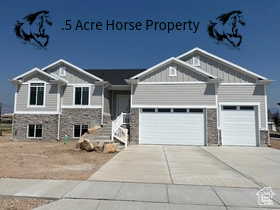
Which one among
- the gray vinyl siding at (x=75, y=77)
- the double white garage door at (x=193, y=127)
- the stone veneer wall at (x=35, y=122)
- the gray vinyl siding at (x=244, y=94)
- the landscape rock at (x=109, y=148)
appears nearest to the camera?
the landscape rock at (x=109, y=148)

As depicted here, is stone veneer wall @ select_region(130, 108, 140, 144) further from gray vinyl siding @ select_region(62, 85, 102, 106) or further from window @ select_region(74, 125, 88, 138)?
window @ select_region(74, 125, 88, 138)

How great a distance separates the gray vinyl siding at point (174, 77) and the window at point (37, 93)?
26.8ft

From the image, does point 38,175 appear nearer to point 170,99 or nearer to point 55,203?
point 55,203

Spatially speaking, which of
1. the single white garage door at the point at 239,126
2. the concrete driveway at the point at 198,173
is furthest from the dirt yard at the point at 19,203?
the single white garage door at the point at 239,126

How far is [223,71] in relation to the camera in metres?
16.8

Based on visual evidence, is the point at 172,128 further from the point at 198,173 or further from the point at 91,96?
the point at 198,173

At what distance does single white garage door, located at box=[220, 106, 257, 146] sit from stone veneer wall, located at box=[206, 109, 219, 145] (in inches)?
29.6

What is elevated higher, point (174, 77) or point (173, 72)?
point (173, 72)

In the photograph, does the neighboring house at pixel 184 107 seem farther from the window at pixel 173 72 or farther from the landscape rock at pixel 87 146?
the landscape rock at pixel 87 146

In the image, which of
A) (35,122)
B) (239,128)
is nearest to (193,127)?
(239,128)

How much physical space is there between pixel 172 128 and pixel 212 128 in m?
2.76

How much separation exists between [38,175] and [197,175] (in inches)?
193

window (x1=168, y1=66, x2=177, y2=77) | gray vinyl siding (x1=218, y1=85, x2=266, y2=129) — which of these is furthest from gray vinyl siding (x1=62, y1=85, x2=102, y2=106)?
gray vinyl siding (x1=218, y1=85, x2=266, y2=129)

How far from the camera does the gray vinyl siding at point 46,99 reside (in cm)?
1741
